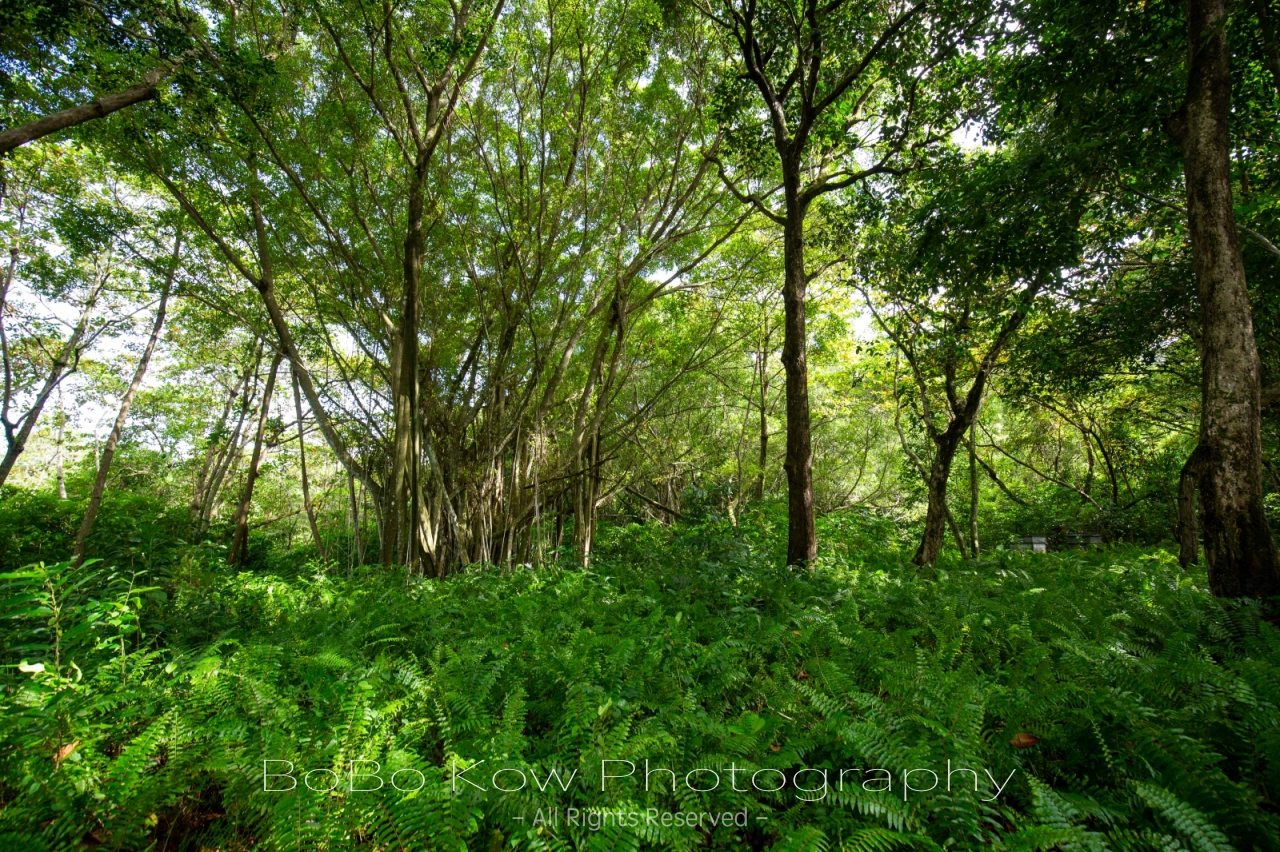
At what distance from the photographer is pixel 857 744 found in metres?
1.60

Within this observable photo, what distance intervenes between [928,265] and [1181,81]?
1.97 metres

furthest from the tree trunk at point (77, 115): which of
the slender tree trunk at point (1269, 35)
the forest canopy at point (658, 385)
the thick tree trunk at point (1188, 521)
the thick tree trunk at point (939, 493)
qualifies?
the thick tree trunk at point (1188, 521)

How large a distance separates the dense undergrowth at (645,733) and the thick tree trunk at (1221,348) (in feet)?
1.40

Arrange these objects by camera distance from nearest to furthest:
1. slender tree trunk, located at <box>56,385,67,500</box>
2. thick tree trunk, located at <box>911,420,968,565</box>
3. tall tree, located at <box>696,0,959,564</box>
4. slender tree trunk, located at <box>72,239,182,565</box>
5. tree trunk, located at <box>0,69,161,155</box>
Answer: tree trunk, located at <box>0,69,161,155</box>, tall tree, located at <box>696,0,959,564</box>, thick tree trunk, located at <box>911,420,968,565</box>, slender tree trunk, located at <box>72,239,182,565</box>, slender tree trunk, located at <box>56,385,67,500</box>

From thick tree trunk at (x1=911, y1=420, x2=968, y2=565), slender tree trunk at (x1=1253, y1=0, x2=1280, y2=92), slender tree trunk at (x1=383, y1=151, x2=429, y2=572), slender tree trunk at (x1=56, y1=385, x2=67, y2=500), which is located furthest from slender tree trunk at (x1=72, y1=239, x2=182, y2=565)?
slender tree trunk at (x1=1253, y1=0, x2=1280, y2=92)

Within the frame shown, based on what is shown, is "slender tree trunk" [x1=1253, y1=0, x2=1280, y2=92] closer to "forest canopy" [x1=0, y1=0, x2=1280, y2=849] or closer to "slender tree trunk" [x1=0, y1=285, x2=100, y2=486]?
"forest canopy" [x1=0, y1=0, x2=1280, y2=849]

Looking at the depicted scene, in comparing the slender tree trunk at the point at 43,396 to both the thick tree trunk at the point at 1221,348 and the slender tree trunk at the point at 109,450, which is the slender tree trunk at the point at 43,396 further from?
the thick tree trunk at the point at 1221,348

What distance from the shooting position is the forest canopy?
158cm

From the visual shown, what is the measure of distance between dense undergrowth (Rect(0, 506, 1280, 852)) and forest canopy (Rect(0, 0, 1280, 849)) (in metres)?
0.02

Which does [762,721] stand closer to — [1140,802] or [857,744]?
[857,744]

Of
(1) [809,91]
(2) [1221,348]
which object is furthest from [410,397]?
(2) [1221,348]

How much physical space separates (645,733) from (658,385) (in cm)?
986

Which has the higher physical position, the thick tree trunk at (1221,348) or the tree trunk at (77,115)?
the tree trunk at (77,115)

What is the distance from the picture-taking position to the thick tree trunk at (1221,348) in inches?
122
